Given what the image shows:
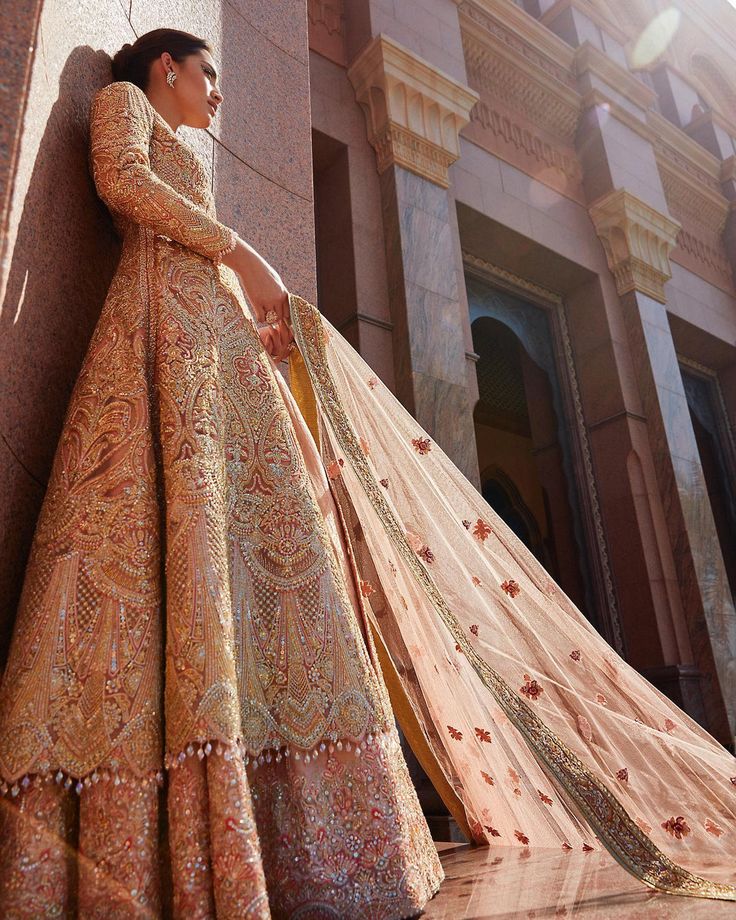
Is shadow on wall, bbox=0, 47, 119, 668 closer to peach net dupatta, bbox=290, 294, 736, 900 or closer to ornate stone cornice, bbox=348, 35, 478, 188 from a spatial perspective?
peach net dupatta, bbox=290, 294, 736, 900

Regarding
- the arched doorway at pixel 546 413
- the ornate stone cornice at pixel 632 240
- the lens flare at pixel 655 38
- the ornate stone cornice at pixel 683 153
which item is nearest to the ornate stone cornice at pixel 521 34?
the ornate stone cornice at pixel 683 153

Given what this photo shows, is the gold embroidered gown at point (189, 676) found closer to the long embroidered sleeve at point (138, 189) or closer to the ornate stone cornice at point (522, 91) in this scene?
the long embroidered sleeve at point (138, 189)

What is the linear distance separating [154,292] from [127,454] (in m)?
0.44

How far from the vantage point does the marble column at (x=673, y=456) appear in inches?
225

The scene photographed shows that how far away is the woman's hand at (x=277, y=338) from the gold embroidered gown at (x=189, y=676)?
0.38m

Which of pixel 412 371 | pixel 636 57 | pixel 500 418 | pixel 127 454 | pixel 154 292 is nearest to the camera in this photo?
pixel 127 454

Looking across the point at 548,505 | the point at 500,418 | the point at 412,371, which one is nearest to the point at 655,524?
the point at 548,505

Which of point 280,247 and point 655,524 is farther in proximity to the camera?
point 655,524

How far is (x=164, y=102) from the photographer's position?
2.09 metres

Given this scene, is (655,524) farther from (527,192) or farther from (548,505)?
(527,192)

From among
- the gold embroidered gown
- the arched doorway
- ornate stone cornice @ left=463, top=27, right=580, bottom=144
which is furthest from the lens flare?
the gold embroidered gown

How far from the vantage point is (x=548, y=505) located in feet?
22.4

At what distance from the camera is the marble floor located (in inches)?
49.3

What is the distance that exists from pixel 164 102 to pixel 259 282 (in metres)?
0.64
